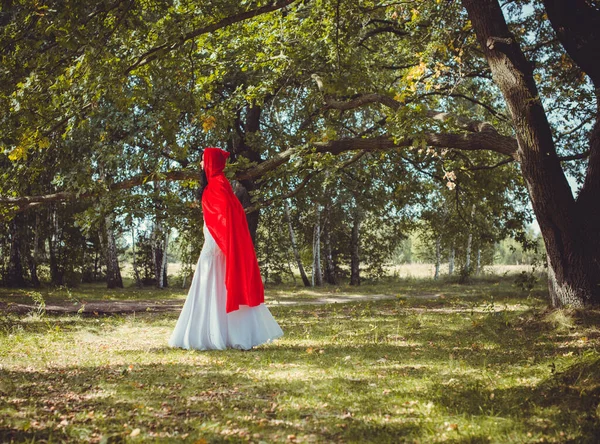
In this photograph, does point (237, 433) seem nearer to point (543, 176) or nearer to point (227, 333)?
point (227, 333)

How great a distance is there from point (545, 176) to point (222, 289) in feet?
17.1

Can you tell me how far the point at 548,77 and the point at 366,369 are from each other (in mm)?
9545

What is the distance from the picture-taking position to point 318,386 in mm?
4996

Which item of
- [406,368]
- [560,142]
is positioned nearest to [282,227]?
[560,142]

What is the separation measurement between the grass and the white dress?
0.74 ft

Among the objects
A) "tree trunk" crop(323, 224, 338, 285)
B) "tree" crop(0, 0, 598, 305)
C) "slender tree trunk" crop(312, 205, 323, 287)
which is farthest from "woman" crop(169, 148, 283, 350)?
"tree trunk" crop(323, 224, 338, 285)

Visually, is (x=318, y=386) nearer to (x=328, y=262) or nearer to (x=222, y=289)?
(x=222, y=289)

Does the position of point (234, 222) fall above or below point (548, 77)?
below

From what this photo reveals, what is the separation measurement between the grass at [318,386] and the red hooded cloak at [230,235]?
0.74 m

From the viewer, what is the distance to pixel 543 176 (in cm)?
837

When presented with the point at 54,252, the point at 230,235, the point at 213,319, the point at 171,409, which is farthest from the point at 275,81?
the point at 54,252

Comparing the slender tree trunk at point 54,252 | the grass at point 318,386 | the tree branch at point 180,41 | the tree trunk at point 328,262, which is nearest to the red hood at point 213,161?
the tree branch at point 180,41

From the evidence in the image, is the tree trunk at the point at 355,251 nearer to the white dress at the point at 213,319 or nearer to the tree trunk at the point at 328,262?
the tree trunk at the point at 328,262

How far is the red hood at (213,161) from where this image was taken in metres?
7.29
